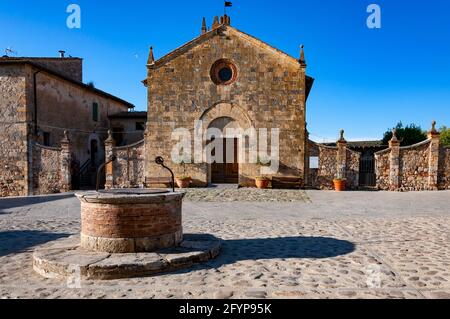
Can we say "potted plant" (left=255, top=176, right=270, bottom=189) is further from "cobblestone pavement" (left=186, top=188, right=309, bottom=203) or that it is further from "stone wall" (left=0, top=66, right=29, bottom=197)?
"stone wall" (left=0, top=66, right=29, bottom=197)

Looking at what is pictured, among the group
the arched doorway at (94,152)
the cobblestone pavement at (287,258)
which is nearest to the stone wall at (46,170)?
the arched doorway at (94,152)

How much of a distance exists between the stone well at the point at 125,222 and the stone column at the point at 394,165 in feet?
53.4

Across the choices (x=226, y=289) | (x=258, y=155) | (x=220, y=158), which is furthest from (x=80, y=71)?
(x=226, y=289)

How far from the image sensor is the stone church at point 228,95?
17781mm

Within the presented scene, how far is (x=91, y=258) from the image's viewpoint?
→ 4.95 metres

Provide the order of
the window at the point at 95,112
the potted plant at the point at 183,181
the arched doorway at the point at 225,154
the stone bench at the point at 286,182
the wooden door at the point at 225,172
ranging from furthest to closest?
the window at the point at 95,112, the wooden door at the point at 225,172, the arched doorway at the point at 225,154, the stone bench at the point at 286,182, the potted plant at the point at 183,181

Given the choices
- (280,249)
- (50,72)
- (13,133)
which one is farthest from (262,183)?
(13,133)

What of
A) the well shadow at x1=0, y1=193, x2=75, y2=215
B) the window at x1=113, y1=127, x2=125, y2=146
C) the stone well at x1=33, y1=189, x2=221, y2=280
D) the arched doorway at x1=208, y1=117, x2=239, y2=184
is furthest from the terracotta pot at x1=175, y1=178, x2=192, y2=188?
the stone well at x1=33, y1=189, x2=221, y2=280

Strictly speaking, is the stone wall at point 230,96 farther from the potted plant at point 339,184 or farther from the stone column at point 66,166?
the stone column at point 66,166

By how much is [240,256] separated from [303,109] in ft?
44.1

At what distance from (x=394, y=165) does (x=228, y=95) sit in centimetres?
999

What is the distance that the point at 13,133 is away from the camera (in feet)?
58.6

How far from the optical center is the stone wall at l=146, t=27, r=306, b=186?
17.8 m

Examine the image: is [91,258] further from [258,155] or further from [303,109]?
[303,109]
